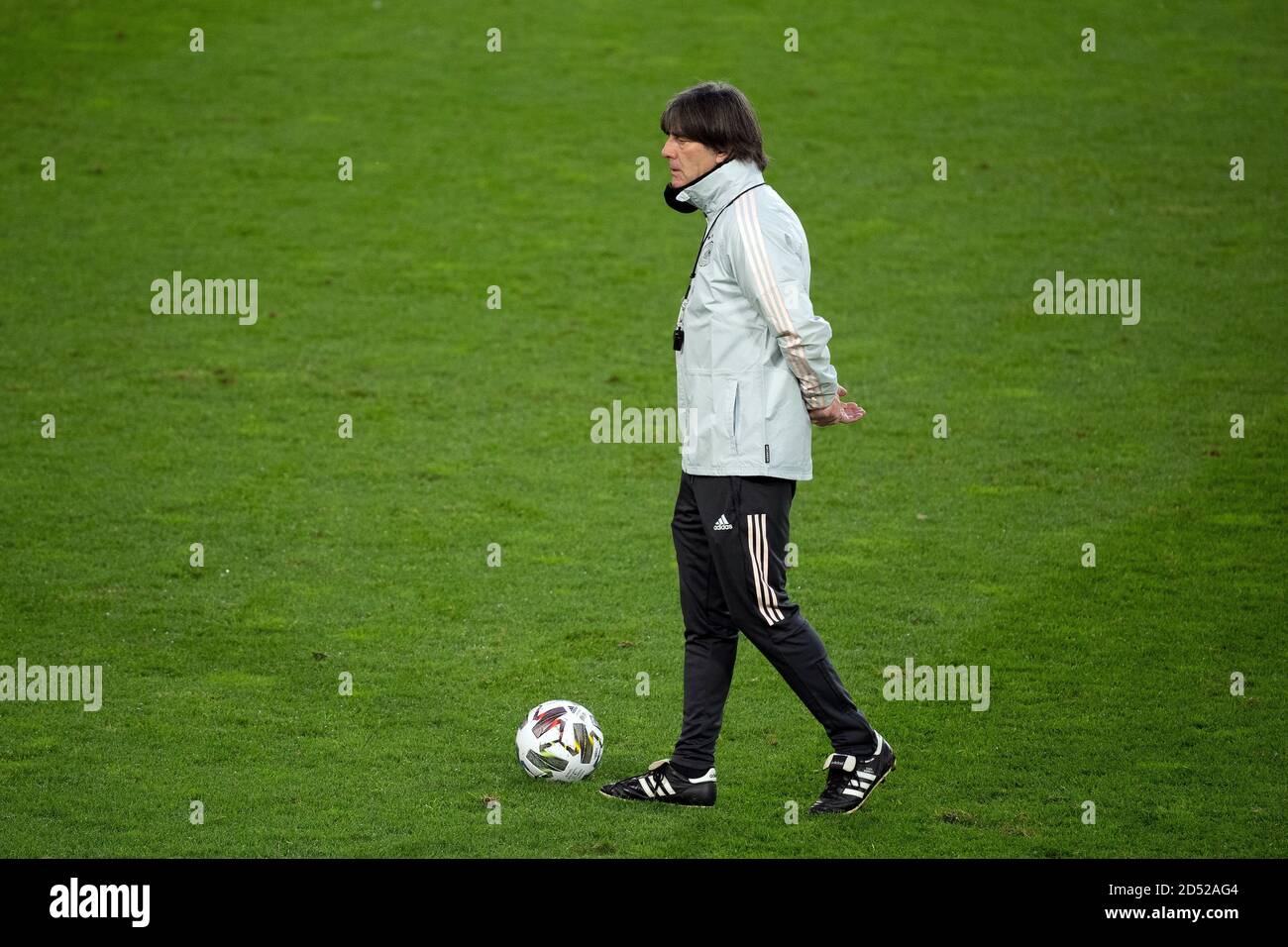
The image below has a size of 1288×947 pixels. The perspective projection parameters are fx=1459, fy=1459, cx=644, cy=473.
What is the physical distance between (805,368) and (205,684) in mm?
3316

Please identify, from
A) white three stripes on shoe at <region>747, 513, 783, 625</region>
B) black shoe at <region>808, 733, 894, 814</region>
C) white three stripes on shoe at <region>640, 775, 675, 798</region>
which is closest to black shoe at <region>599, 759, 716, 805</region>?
white three stripes on shoe at <region>640, 775, 675, 798</region>

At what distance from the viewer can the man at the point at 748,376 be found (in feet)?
16.5

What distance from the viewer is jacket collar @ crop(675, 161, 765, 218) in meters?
5.14

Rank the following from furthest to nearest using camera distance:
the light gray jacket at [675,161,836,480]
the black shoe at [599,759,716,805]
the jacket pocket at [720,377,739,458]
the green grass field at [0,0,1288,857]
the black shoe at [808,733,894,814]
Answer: the green grass field at [0,0,1288,857], the black shoe at [599,759,716,805], the black shoe at [808,733,894,814], the jacket pocket at [720,377,739,458], the light gray jacket at [675,161,836,480]

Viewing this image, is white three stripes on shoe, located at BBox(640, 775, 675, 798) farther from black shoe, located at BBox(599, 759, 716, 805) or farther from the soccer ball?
the soccer ball

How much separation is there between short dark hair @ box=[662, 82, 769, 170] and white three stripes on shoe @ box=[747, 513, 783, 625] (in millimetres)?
1275

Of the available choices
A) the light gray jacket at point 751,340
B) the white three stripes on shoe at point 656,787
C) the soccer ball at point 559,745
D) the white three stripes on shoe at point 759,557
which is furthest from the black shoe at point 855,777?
the light gray jacket at point 751,340

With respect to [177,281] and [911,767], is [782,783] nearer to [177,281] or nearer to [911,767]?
[911,767]

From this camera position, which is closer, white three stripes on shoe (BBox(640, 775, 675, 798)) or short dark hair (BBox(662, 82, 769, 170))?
short dark hair (BBox(662, 82, 769, 170))

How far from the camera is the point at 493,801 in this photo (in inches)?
218
